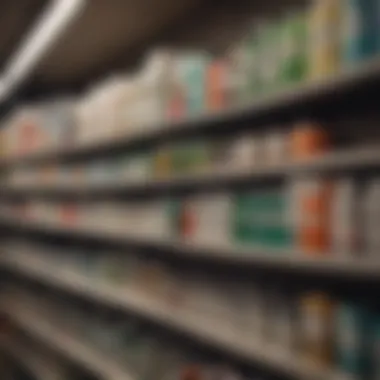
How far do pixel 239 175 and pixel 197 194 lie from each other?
0.55 meters

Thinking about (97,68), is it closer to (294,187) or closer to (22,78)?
A: (22,78)

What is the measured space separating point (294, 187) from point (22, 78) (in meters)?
4.65

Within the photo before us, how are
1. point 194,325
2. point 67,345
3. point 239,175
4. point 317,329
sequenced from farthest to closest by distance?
1. point 67,345
2. point 194,325
3. point 239,175
4. point 317,329

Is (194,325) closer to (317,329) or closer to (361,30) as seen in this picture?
(317,329)

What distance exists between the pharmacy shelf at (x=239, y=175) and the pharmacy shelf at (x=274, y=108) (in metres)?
0.19

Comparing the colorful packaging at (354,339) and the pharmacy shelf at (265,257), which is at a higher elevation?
the pharmacy shelf at (265,257)

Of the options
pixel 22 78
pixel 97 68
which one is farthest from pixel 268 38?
pixel 22 78

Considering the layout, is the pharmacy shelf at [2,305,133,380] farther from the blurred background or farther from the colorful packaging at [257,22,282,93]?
the colorful packaging at [257,22,282,93]

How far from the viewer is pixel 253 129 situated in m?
3.00

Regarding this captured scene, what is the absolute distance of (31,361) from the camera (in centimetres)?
605

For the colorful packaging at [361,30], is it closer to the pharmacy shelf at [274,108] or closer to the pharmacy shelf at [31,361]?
the pharmacy shelf at [274,108]

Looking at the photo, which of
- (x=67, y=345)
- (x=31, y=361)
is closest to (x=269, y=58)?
(x=67, y=345)

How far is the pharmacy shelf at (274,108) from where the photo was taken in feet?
6.63

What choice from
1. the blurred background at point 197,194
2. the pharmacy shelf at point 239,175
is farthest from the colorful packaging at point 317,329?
the pharmacy shelf at point 239,175
